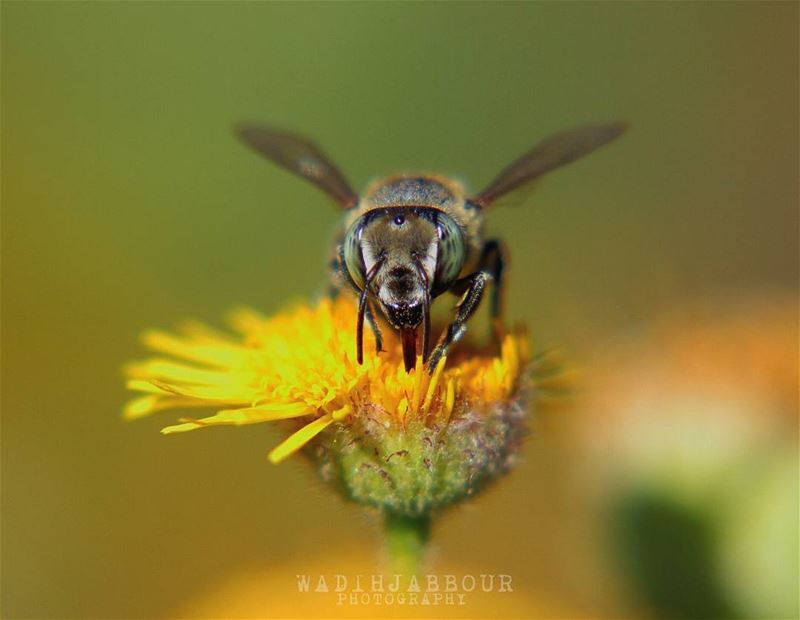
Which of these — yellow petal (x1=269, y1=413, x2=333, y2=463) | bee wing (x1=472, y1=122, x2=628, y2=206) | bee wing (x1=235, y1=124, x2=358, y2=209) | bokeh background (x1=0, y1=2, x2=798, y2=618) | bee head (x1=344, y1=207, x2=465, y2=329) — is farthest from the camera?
bokeh background (x1=0, y1=2, x2=798, y2=618)

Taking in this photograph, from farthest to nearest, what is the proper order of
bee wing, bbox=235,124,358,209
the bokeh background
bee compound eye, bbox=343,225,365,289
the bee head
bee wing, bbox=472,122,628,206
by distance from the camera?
the bokeh background, bee wing, bbox=235,124,358,209, bee wing, bbox=472,122,628,206, bee compound eye, bbox=343,225,365,289, the bee head

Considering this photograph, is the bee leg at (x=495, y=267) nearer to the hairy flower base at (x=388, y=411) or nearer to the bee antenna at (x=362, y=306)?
the hairy flower base at (x=388, y=411)

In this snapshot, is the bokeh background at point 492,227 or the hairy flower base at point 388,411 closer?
the hairy flower base at point 388,411

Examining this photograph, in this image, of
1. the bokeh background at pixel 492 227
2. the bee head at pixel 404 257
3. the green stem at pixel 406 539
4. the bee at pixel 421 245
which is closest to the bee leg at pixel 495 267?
the bee at pixel 421 245

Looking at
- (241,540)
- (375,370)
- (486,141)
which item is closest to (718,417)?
(375,370)

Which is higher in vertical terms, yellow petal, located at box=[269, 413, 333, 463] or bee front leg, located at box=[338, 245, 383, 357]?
bee front leg, located at box=[338, 245, 383, 357]

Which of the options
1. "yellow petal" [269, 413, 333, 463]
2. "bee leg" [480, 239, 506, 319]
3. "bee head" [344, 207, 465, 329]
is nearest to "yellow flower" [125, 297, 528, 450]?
"yellow petal" [269, 413, 333, 463]

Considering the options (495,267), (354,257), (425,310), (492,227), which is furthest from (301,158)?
(492,227)

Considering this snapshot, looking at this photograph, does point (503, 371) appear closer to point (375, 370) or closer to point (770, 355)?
point (375, 370)

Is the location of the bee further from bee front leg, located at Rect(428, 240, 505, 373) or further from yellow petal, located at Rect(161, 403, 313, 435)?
yellow petal, located at Rect(161, 403, 313, 435)
